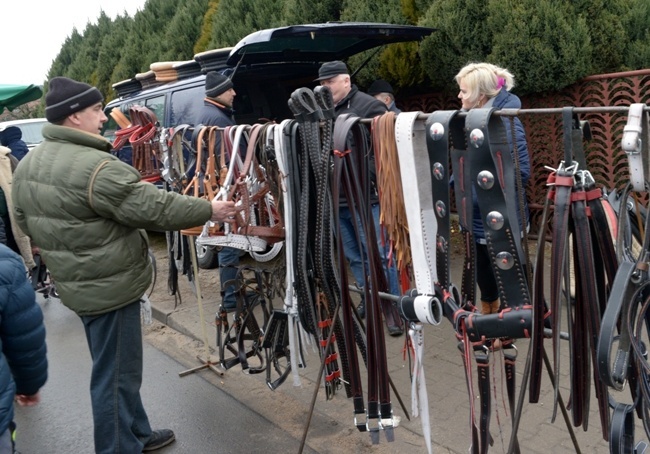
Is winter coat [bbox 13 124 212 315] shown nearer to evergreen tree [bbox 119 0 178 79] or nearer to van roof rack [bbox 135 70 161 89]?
van roof rack [bbox 135 70 161 89]

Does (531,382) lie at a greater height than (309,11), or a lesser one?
lesser

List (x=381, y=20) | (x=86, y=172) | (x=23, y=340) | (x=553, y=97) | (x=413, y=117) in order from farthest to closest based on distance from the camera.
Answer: (x=381, y=20) → (x=553, y=97) → (x=86, y=172) → (x=23, y=340) → (x=413, y=117)

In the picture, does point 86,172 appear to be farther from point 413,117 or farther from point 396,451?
point 396,451

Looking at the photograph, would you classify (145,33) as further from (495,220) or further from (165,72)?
(495,220)

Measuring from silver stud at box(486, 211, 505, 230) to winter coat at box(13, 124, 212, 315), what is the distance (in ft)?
4.88

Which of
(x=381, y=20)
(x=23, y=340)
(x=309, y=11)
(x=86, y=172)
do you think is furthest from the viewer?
(x=309, y=11)

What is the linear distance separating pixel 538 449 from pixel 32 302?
2.46 metres

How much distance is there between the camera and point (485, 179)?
2160mm

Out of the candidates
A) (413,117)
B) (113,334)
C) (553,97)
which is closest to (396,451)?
(113,334)

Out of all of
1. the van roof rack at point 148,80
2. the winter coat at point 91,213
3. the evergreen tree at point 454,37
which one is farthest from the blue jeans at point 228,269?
the van roof rack at point 148,80

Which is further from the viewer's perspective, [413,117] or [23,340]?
[23,340]

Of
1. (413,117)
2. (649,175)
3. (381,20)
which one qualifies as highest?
(381,20)

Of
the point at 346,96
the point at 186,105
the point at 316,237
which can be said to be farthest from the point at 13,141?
the point at 316,237

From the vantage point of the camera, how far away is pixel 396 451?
3305 millimetres
